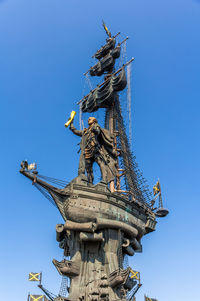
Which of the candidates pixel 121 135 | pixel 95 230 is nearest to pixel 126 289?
pixel 95 230

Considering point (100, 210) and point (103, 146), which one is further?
point (103, 146)

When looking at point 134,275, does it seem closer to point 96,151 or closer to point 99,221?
point 99,221

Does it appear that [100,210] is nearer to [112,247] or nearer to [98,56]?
[112,247]

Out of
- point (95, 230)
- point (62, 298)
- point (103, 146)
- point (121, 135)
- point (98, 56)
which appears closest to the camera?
point (62, 298)

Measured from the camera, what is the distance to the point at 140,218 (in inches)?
1118

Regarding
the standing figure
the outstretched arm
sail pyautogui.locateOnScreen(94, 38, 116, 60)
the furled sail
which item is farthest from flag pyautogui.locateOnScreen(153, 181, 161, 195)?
sail pyautogui.locateOnScreen(94, 38, 116, 60)

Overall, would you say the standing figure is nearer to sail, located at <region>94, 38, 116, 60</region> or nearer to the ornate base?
the ornate base

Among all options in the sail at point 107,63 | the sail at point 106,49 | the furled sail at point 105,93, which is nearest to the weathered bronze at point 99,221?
the furled sail at point 105,93

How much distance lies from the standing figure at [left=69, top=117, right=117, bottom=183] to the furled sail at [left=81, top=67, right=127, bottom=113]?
5437mm

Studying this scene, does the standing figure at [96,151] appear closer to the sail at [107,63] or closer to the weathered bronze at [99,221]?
the weathered bronze at [99,221]

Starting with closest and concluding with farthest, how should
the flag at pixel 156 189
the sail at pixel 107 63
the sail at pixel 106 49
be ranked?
the flag at pixel 156 189 < the sail at pixel 107 63 < the sail at pixel 106 49

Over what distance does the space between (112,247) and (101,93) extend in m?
16.4

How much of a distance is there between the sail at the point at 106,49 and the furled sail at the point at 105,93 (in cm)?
544

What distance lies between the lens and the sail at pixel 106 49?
4153 cm
